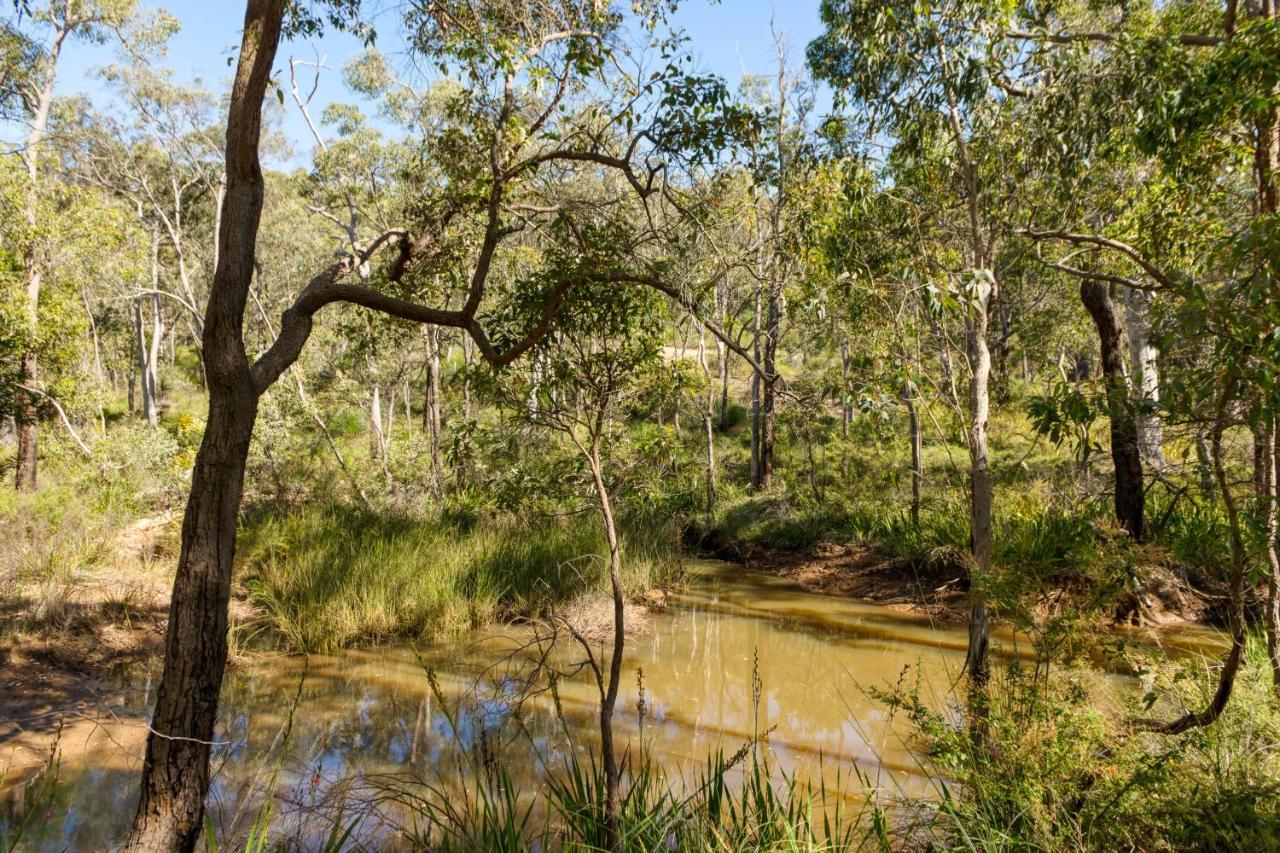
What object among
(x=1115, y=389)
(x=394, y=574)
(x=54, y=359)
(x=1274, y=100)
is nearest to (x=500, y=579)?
(x=394, y=574)

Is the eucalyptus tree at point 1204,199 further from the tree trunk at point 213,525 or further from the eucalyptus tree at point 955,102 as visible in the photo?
the tree trunk at point 213,525

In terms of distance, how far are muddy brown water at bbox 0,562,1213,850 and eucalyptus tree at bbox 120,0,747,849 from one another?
1.43 ft

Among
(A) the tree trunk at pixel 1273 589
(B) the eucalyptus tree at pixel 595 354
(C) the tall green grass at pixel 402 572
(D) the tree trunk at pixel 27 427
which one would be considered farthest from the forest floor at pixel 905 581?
(D) the tree trunk at pixel 27 427

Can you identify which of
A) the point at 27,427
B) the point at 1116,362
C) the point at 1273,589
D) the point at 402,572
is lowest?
the point at 402,572

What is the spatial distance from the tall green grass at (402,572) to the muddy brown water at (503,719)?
315 millimetres

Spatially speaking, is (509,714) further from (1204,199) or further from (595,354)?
(1204,199)

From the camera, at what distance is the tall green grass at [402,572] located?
26.4ft

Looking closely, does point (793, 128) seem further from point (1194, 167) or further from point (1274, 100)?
point (1274, 100)

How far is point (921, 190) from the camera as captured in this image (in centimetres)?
607

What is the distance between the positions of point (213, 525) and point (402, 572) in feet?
17.2

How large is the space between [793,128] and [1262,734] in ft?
49.2

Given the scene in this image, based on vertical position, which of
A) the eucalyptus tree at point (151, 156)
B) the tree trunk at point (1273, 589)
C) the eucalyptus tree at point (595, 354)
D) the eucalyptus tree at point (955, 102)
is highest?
the eucalyptus tree at point (151, 156)

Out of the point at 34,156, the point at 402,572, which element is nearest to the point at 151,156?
the point at 34,156

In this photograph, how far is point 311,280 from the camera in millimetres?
4277
